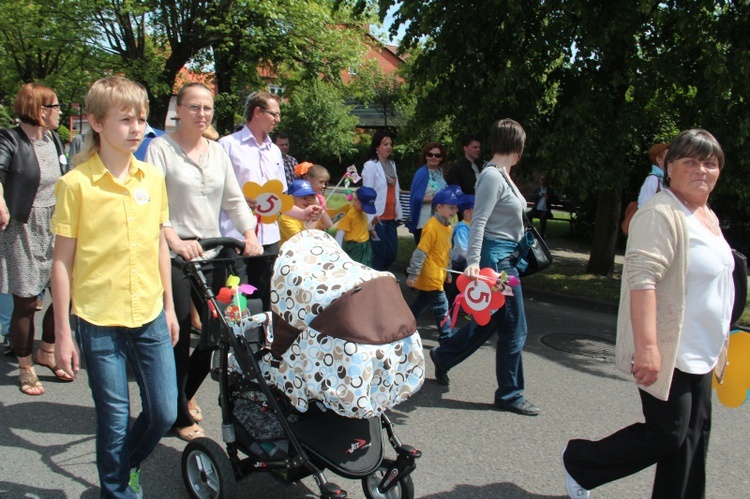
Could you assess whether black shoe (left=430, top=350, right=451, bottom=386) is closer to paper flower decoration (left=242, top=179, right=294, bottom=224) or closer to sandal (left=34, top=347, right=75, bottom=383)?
paper flower decoration (left=242, top=179, right=294, bottom=224)

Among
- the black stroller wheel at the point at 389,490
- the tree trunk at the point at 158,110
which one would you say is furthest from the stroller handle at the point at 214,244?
the tree trunk at the point at 158,110

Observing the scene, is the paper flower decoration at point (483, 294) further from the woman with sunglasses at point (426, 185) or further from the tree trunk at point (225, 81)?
the tree trunk at point (225, 81)

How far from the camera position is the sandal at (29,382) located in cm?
468

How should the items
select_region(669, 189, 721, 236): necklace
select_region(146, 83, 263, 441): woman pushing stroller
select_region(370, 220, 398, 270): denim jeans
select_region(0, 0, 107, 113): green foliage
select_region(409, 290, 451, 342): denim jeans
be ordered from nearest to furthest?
select_region(669, 189, 721, 236): necklace < select_region(146, 83, 263, 441): woman pushing stroller < select_region(409, 290, 451, 342): denim jeans < select_region(370, 220, 398, 270): denim jeans < select_region(0, 0, 107, 113): green foliage

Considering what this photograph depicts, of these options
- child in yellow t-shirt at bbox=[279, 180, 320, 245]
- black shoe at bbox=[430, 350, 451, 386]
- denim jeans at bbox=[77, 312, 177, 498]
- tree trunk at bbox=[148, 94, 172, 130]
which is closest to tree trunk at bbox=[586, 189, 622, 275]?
child in yellow t-shirt at bbox=[279, 180, 320, 245]

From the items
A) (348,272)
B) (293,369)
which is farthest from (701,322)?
(293,369)

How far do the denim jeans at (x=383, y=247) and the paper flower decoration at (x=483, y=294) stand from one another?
3148 millimetres

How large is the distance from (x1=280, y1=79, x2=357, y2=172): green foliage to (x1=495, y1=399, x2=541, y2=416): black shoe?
109 ft

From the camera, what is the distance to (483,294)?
4293 millimetres

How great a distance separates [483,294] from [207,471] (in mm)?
1984

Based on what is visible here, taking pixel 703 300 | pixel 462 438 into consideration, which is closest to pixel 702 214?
pixel 703 300

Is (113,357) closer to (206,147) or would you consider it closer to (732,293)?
(206,147)

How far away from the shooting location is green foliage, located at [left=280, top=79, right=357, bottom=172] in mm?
37250

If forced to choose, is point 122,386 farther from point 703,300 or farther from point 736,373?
point 736,373
